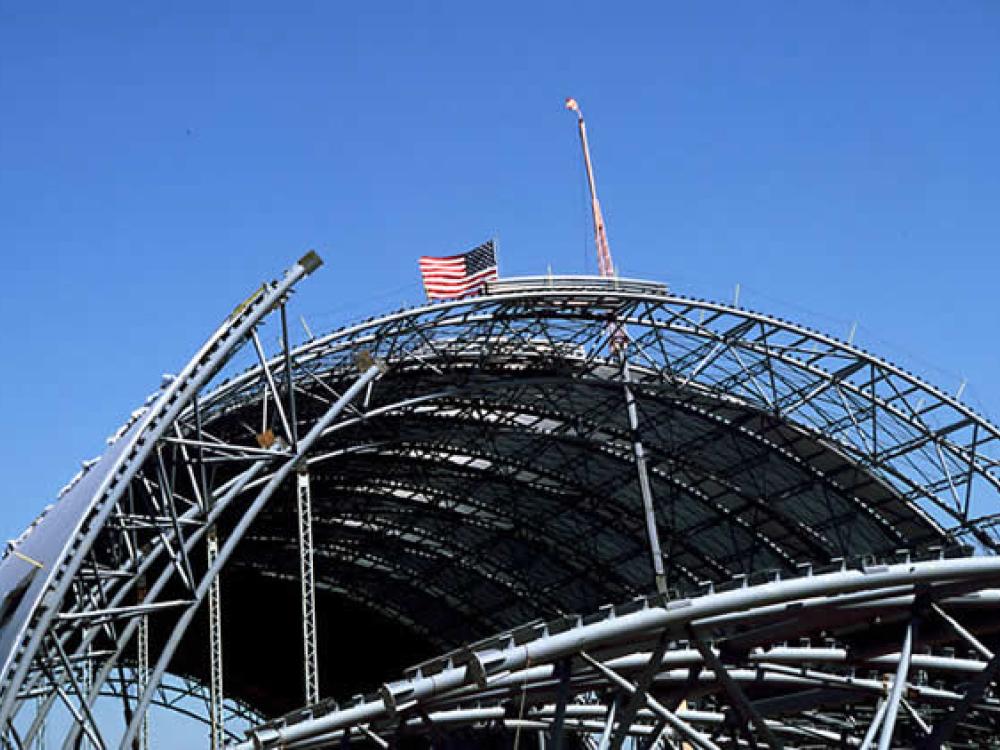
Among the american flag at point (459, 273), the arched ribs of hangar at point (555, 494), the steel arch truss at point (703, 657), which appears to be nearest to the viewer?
the steel arch truss at point (703, 657)

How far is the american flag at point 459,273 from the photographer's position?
155 ft

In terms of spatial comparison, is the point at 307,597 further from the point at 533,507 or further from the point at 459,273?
the point at 533,507

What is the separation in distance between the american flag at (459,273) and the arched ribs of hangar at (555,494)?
3135 mm

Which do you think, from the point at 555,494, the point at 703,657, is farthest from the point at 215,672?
the point at 555,494

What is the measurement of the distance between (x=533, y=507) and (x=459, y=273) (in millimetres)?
21519

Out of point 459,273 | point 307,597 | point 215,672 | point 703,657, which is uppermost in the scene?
point 459,273

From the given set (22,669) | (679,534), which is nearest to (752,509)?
(679,534)

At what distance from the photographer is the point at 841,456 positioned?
57781mm

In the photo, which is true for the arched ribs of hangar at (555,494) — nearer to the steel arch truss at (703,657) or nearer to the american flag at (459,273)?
the american flag at (459,273)

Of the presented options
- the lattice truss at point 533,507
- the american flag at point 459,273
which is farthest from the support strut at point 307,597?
the american flag at point 459,273

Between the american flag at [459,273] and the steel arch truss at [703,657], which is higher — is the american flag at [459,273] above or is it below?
above

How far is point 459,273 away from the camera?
4753 centimetres

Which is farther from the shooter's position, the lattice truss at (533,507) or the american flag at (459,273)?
the american flag at (459,273)

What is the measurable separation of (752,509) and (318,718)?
37.0 m
